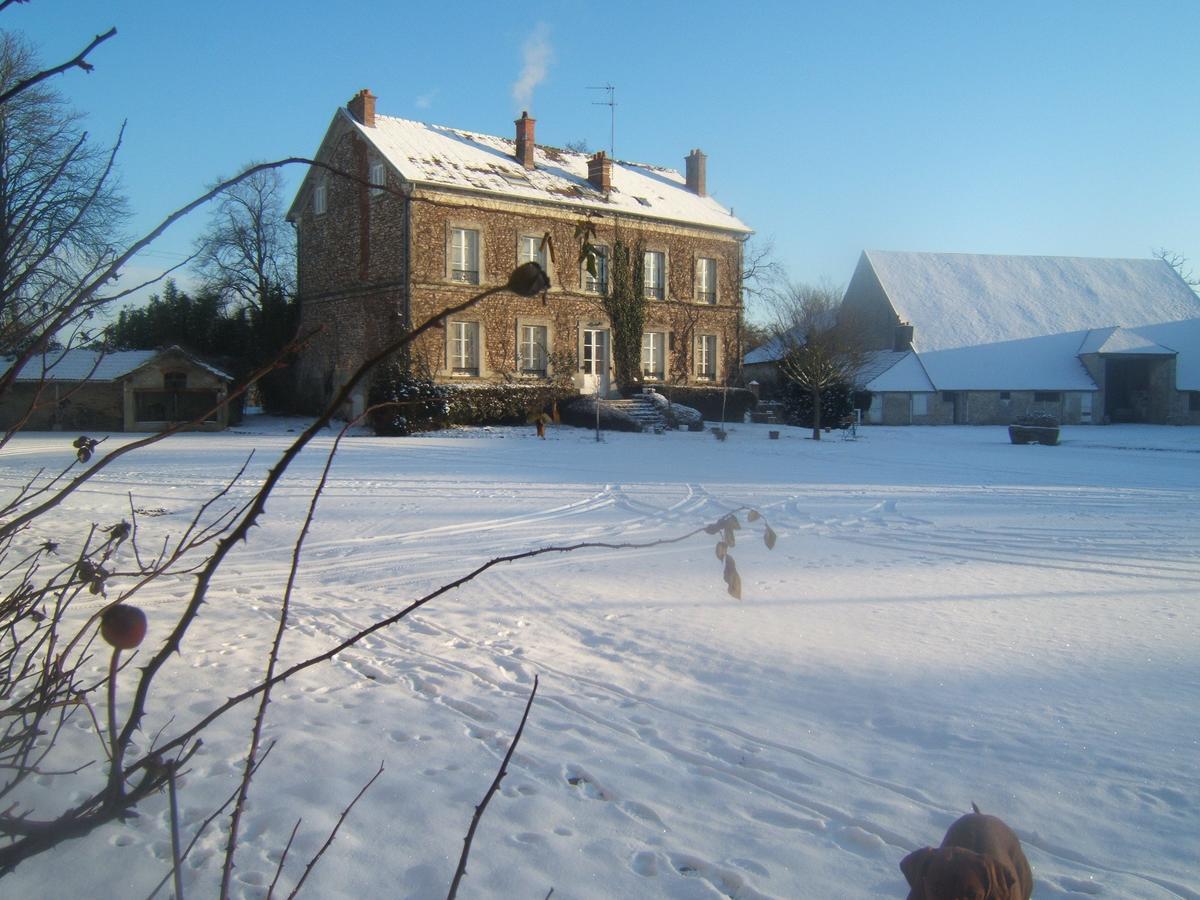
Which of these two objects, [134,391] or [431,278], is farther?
[134,391]

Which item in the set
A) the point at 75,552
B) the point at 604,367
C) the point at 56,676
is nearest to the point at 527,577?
the point at 75,552

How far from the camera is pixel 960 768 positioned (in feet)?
14.3

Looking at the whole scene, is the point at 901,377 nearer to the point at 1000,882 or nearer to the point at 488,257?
the point at 488,257

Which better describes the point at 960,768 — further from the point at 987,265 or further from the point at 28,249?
the point at 987,265

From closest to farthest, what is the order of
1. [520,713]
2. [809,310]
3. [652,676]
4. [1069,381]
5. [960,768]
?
[960,768] → [520,713] → [652,676] → [1069,381] → [809,310]

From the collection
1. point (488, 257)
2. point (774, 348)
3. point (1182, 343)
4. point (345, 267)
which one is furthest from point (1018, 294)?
point (345, 267)

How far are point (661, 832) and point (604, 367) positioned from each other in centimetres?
2705

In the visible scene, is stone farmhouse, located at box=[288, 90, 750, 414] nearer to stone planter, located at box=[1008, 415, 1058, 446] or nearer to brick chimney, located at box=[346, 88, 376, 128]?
brick chimney, located at box=[346, 88, 376, 128]

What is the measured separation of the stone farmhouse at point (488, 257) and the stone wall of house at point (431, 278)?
1.9 inches

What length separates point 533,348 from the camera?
2925 centimetres

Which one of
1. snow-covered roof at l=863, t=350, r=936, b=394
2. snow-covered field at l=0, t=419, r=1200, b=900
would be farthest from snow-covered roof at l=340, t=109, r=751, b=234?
snow-covered field at l=0, t=419, r=1200, b=900

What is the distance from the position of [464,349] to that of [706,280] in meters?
9.64

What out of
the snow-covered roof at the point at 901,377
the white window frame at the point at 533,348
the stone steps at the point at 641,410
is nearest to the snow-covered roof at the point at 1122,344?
the snow-covered roof at the point at 901,377

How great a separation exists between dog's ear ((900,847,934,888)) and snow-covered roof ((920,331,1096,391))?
1622 inches
